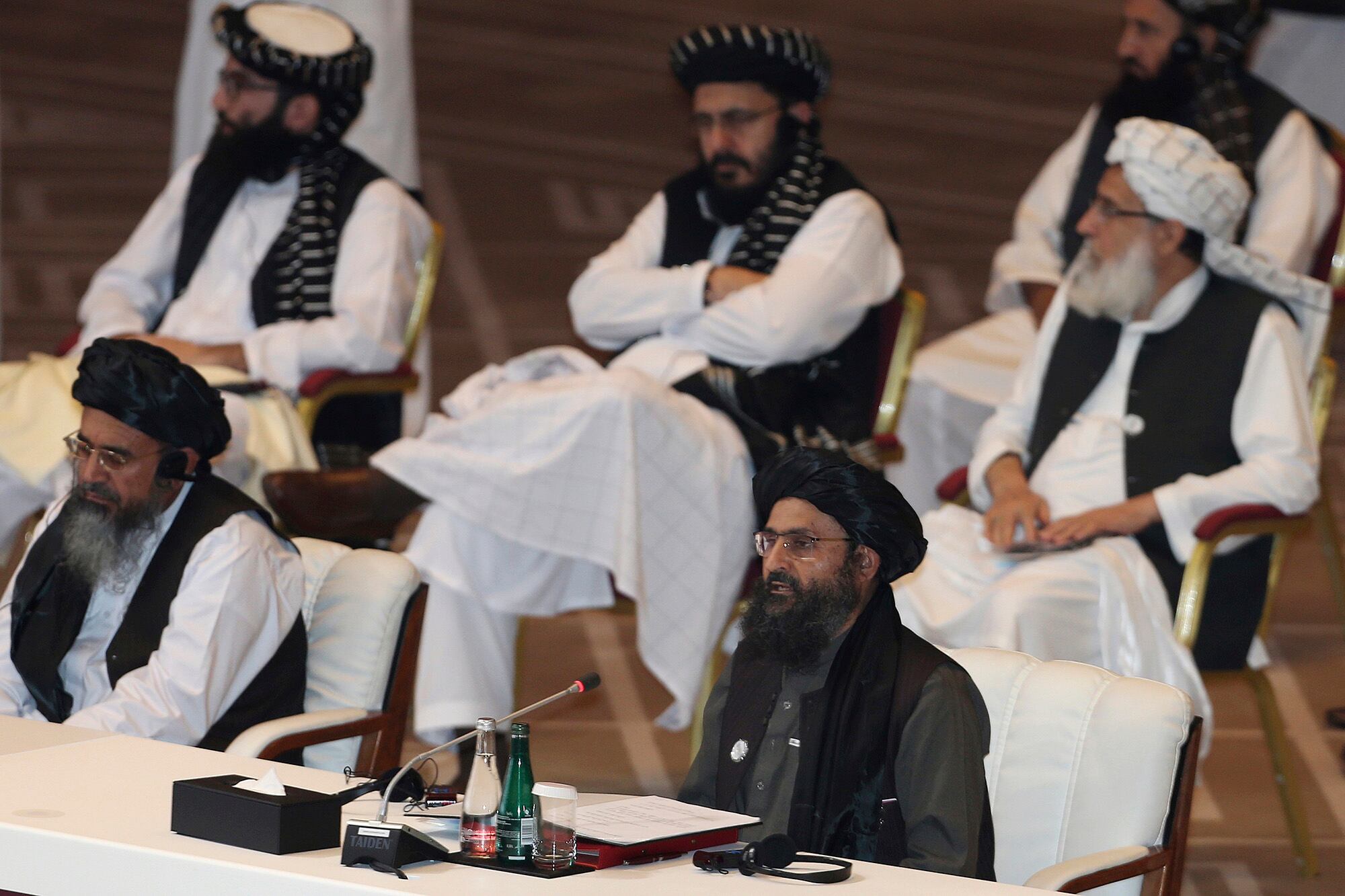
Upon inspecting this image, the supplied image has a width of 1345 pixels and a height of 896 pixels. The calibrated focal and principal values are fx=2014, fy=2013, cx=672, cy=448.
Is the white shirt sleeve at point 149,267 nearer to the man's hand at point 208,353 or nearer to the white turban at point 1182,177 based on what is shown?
the man's hand at point 208,353

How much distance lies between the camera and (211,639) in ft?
11.1

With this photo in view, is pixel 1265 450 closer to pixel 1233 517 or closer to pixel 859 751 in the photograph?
pixel 1233 517

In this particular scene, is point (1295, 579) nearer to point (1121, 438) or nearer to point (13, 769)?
point (1121, 438)

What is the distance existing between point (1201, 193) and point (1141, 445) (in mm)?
569

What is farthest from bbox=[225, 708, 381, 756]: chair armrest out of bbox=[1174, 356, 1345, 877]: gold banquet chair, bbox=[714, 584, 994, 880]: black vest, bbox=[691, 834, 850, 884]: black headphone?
bbox=[1174, 356, 1345, 877]: gold banquet chair

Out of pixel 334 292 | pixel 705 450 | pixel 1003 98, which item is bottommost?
pixel 705 450

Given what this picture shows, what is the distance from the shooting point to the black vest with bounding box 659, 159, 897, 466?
486 centimetres

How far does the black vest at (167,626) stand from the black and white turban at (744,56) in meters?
1.98

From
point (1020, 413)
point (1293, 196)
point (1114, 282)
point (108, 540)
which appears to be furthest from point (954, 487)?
point (108, 540)

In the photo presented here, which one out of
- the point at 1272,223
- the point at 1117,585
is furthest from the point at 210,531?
the point at 1272,223

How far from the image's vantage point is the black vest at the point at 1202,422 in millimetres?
4305

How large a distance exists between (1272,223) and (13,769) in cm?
352

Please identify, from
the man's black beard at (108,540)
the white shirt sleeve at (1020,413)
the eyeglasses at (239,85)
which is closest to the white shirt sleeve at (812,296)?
the white shirt sleeve at (1020,413)

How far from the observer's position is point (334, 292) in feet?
17.3
